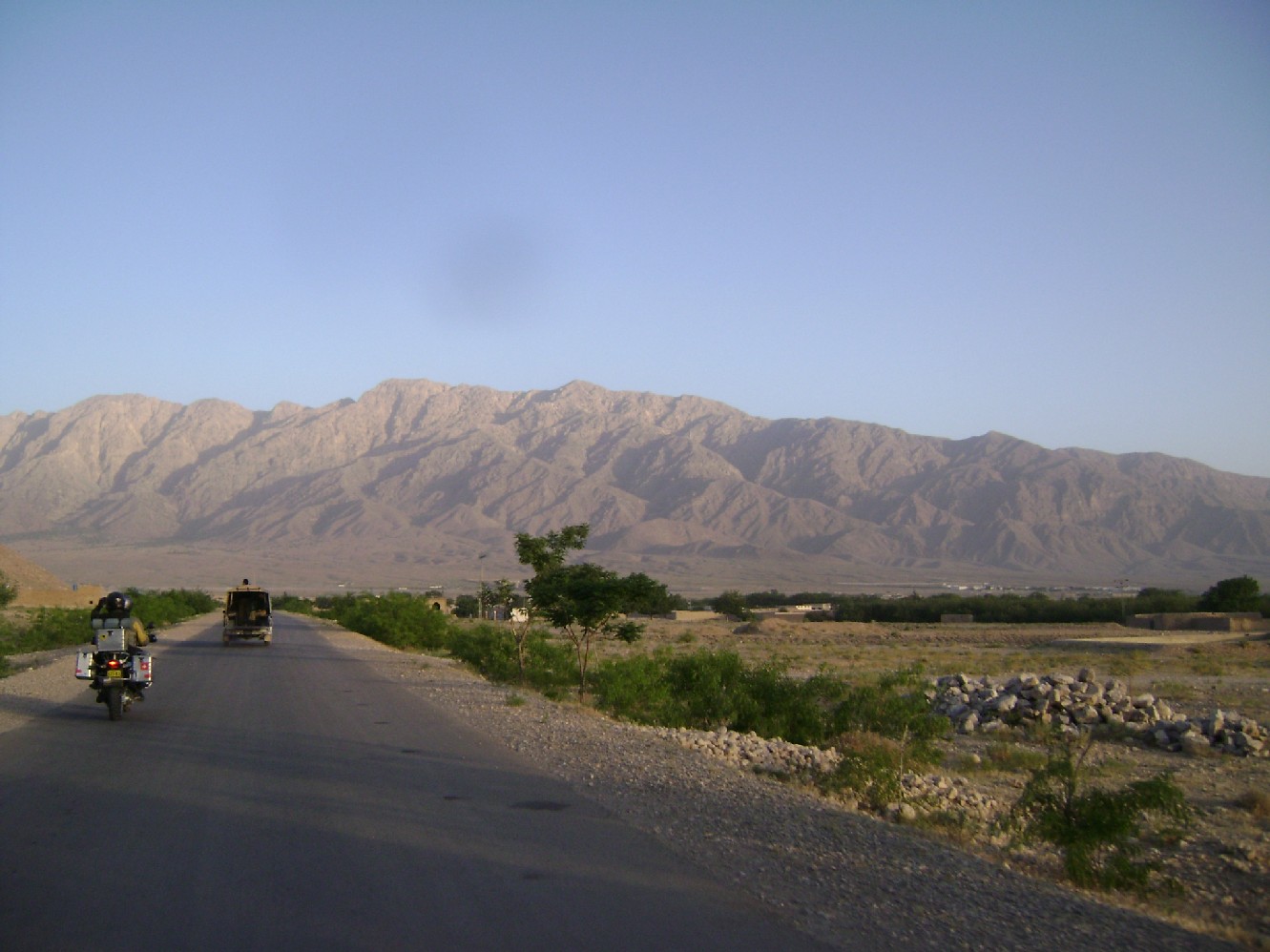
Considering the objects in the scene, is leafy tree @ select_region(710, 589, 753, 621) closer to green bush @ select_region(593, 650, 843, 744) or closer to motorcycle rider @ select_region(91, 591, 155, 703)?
green bush @ select_region(593, 650, 843, 744)

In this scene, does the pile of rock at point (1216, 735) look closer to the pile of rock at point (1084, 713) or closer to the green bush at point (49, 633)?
the pile of rock at point (1084, 713)

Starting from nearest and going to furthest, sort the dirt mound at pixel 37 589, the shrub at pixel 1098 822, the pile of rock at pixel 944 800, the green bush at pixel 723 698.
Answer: the shrub at pixel 1098 822
the pile of rock at pixel 944 800
the green bush at pixel 723 698
the dirt mound at pixel 37 589

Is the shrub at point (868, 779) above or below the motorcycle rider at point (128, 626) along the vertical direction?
below

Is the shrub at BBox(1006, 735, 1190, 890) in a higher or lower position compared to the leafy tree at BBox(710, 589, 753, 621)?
higher

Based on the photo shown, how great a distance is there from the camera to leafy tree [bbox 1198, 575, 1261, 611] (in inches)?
3104

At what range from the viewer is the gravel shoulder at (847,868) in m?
6.90

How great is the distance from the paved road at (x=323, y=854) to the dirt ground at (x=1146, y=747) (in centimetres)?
435

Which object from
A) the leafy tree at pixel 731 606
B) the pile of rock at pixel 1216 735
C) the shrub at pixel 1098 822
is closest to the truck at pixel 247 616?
the pile of rock at pixel 1216 735

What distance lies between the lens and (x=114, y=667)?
16.3m

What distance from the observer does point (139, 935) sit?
6164 mm

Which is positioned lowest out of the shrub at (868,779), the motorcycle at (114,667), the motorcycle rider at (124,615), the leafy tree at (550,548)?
the shrub at (868,779)

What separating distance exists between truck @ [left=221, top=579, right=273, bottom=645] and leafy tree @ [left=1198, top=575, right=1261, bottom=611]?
7152 centimetres

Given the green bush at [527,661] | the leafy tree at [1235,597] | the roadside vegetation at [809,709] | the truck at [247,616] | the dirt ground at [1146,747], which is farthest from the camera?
the leafy tree at [1235,597]

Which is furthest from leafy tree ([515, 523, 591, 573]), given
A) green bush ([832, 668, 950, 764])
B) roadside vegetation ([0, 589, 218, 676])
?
roadside vegetation ([0, 589, 218, 676])
